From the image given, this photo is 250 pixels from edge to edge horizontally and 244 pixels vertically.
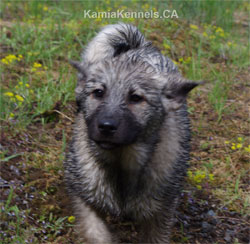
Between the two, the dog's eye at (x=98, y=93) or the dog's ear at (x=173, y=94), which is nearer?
the dog's eye at (x=98, y=93)

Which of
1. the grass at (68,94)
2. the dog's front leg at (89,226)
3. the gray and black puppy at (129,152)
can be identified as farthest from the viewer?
the grass at (68,94)

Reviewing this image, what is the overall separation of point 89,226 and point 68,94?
2.07 m

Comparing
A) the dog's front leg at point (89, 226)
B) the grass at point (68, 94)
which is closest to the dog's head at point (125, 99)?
the dog's front leg at point (89, 226)

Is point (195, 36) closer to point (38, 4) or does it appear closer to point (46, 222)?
point (38, 4)

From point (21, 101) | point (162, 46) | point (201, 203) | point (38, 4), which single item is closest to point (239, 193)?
point (201, 203)

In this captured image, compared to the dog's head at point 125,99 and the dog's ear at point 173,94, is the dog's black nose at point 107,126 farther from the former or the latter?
the dog's ear at point 173,94

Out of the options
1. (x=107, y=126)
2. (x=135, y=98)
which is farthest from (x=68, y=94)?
(x=107, y=126)

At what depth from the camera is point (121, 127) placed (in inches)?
114

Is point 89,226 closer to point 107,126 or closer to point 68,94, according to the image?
point 107,126

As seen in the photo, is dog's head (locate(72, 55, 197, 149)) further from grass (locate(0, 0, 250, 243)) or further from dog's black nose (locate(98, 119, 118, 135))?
grass (locate(0, 0, 250, 243))

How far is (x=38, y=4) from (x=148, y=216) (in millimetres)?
4365

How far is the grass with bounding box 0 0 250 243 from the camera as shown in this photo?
3896mm

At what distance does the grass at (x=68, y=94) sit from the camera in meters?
3.90

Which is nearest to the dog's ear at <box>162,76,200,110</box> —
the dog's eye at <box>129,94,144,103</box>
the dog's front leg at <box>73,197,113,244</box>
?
the dog's eye at <box>129,94,144,103</box>
